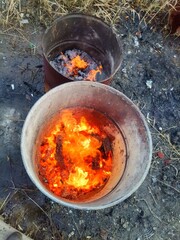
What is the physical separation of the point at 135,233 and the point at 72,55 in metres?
2.05

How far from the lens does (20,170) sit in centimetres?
367

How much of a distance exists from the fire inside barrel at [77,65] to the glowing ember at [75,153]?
2.18 ft

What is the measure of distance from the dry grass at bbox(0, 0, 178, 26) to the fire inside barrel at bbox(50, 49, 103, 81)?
64cm

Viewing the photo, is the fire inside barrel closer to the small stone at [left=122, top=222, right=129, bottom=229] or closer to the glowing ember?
the glowing ember

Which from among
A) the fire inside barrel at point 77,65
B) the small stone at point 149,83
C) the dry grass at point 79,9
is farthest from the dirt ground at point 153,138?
the fire inside barrel at point 77,65

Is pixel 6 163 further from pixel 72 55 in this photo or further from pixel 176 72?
pixel 176 72

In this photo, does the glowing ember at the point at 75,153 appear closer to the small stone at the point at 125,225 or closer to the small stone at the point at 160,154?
the small stone at the point at 125,225

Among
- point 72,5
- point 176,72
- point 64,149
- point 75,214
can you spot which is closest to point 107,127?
point 64,149

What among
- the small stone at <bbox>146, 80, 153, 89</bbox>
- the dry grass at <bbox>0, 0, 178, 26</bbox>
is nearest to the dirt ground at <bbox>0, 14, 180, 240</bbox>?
the small stone at <bbox>146, 80, 153, 89</bbox>

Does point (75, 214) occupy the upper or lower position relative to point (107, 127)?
lower

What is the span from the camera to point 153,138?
419 cm

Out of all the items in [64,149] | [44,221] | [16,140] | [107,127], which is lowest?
[44,221]

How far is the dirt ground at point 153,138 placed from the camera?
3.56m

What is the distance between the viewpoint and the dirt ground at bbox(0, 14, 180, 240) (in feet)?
11.7
